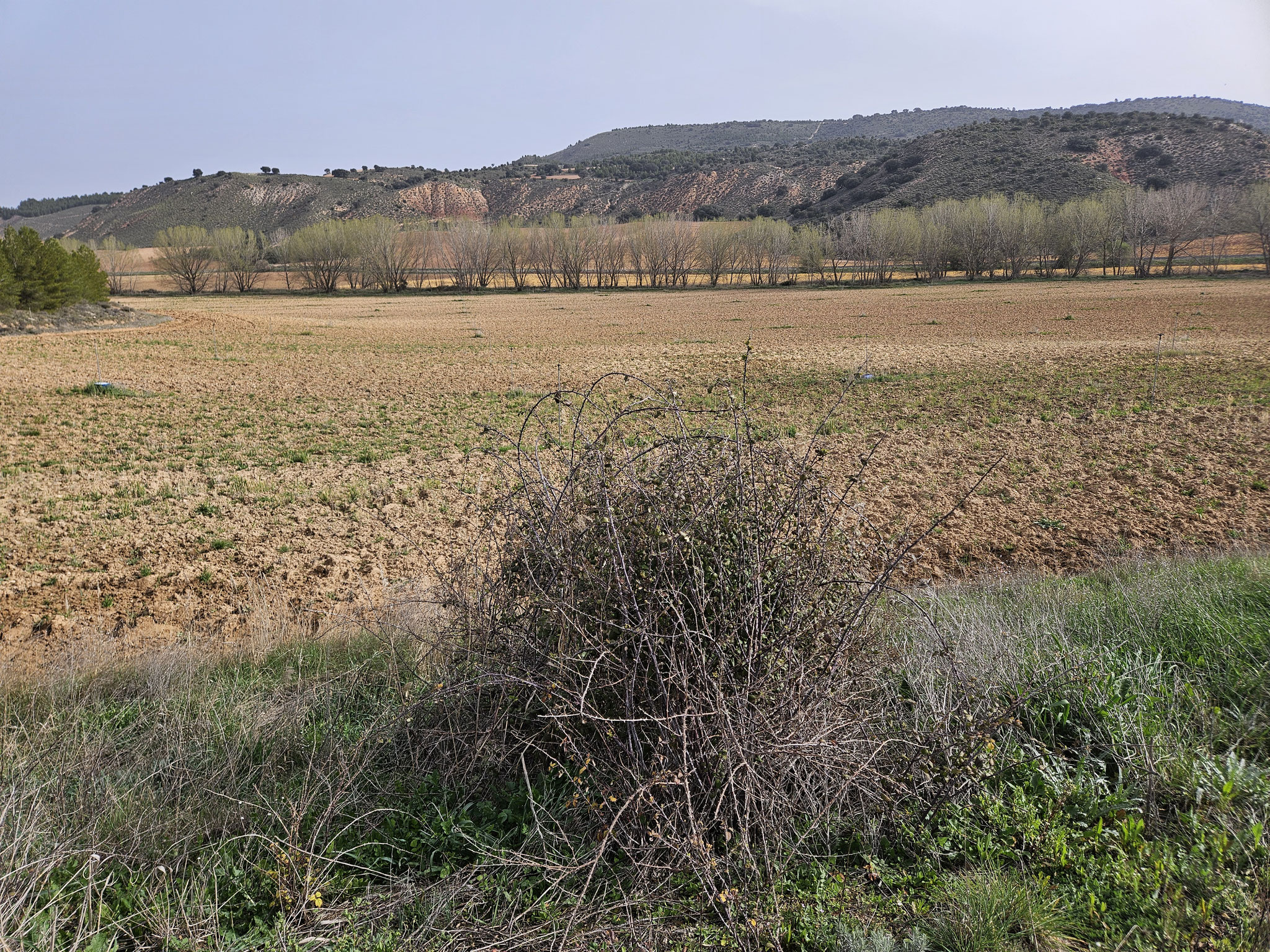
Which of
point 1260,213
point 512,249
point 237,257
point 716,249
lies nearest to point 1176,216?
point 1260,213

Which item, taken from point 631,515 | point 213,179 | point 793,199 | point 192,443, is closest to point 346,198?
point 213,179

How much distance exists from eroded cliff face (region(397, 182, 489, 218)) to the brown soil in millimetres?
132947

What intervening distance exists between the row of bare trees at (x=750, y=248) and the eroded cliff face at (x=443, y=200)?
61084mm

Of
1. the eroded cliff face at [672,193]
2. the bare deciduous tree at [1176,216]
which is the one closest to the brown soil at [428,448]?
the bare deciduous tree at [1176,216]

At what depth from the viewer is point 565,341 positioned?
3241 centimetres

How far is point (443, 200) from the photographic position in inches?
6260

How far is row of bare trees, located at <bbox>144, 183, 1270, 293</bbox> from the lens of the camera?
72.1 metres

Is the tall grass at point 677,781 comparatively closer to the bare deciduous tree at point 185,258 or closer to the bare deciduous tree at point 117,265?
the bare deciduous tree at point 185,258

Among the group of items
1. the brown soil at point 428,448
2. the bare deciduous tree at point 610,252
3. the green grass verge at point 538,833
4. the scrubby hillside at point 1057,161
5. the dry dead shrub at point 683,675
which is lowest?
the brown soil at point 428,448

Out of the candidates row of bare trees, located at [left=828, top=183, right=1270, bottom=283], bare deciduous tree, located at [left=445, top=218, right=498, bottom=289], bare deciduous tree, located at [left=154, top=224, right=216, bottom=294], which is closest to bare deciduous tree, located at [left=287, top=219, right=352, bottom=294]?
bare deciduous tree, located at [left=154, top=224, right=216, bottom=294]

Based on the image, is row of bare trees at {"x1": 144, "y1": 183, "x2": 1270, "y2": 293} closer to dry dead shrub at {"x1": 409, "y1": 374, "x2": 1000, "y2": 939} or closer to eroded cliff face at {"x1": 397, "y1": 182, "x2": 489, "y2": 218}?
eroded cliff face at {"x1": 397, "y1": 182, "x2": 489, "y2": 218}

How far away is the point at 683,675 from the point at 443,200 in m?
173

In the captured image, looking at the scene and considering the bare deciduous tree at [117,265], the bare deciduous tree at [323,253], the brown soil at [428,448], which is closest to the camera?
the brown soil at [428,448]

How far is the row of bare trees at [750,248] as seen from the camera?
72062mm
